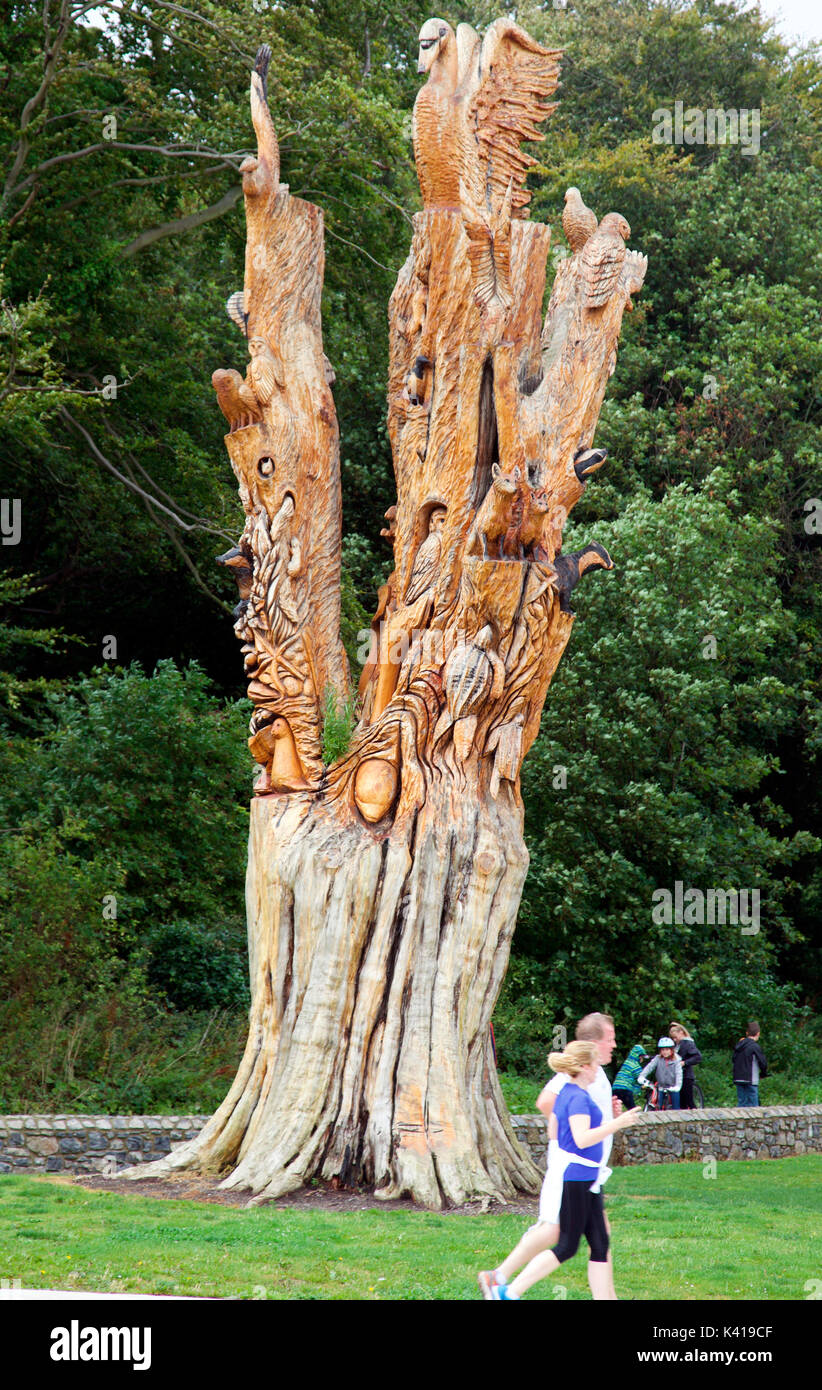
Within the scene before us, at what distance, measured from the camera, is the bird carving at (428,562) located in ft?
38.2

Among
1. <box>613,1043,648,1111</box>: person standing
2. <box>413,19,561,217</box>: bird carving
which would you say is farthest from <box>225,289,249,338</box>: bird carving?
<box>613,1043,648,1111</box>: person standing

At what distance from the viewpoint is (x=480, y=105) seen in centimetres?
1163

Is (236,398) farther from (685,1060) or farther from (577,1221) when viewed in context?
(685,1060)

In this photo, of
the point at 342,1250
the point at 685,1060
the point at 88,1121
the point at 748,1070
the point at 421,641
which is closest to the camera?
the point at 342,1250

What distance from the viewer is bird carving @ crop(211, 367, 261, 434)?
39.3 ft

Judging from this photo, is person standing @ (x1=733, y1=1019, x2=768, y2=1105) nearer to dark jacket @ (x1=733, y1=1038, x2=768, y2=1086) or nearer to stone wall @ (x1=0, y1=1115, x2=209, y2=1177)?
dark jacket @ (x1=733, y1=1038, x2=768, y2=1086)

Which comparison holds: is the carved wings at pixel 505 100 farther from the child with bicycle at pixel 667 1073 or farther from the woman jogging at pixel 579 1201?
the child with bicycle at pixel 667 1073

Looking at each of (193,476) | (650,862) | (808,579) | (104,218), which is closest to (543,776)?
(650,862)

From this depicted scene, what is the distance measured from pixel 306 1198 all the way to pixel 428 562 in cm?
499

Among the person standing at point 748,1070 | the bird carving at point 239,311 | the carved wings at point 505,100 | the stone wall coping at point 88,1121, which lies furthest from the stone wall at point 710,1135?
the carved wings at point 505,100

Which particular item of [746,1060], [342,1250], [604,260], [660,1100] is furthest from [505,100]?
[746,1060]

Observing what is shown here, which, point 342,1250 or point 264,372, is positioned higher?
point 264,372

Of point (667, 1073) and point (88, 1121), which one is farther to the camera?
point (667, 1073)

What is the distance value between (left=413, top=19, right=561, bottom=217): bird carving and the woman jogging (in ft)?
25.6
